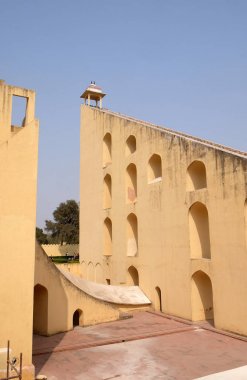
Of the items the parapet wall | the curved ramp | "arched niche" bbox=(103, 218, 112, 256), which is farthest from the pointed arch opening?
the parapet wall

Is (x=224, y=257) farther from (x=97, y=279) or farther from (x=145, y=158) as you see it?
(x=97, y=279)

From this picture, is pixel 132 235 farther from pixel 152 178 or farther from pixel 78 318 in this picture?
pixel 78 318

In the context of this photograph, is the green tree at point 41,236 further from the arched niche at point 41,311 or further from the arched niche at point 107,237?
the arched niche at point 41,311

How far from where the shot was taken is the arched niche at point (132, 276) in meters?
17.3

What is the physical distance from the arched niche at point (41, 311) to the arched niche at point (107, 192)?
943cm

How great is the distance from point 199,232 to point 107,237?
7.87 meters

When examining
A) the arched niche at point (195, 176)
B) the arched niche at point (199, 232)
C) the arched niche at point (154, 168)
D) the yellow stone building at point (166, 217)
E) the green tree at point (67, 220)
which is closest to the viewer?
the yellow stone building at point (166, 217)

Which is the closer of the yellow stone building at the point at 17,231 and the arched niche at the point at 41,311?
the yellow stone building at the point at 17,231

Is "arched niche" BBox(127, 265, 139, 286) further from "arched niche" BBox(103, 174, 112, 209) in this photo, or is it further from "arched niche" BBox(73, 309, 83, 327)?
"arched niche" BBox(73, 309, 83, 327)

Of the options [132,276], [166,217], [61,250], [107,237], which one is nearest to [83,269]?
[107,237]

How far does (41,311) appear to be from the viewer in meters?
11.4

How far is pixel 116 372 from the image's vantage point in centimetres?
787

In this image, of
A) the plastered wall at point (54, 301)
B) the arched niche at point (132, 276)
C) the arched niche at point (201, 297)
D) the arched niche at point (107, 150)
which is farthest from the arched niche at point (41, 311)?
the arched niche at point (107, 150)

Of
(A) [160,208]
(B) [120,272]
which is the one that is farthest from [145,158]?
(B) [120,272]
